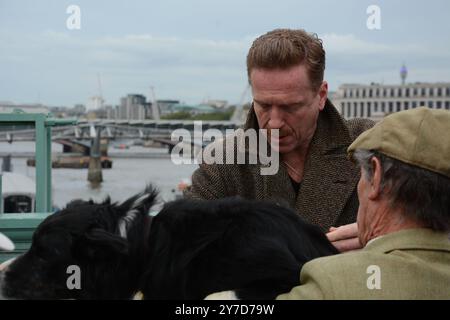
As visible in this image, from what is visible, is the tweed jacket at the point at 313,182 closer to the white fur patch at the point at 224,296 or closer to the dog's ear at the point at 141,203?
the dog's ear at the point at 141,203

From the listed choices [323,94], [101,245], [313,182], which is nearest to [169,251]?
[101,245]

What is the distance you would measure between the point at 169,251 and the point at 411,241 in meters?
0.74

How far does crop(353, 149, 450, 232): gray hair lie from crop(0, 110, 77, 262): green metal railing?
2180mm

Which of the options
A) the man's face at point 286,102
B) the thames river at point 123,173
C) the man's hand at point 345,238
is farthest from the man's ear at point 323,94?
the thames river at point 123,173

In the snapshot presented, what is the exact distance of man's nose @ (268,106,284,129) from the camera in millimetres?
3225

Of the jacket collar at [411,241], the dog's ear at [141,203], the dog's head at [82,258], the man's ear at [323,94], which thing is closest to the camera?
the jacket collar at [411,241]

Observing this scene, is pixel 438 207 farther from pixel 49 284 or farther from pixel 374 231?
pixel 49 284

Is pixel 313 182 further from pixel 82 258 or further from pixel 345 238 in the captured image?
pixel 82 258

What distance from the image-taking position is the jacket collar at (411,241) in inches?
81.7

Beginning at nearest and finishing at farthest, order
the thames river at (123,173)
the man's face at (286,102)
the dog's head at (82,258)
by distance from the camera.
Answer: the dog's head at (82,258), the man's face at (286,102), the thames river at (123,173)

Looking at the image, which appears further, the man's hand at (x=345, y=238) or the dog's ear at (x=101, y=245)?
the man's hand at (x=345, y=238)

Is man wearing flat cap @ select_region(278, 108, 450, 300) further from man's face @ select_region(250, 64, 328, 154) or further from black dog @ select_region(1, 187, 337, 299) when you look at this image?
man's face @ select_region(250, 64, 328, 154)

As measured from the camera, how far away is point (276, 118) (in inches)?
128

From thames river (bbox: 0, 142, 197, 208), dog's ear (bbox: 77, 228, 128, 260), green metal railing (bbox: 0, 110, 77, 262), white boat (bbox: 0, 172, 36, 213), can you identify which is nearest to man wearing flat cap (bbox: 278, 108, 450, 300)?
dog's ear (bbox: 77, 228, 128, 260)
